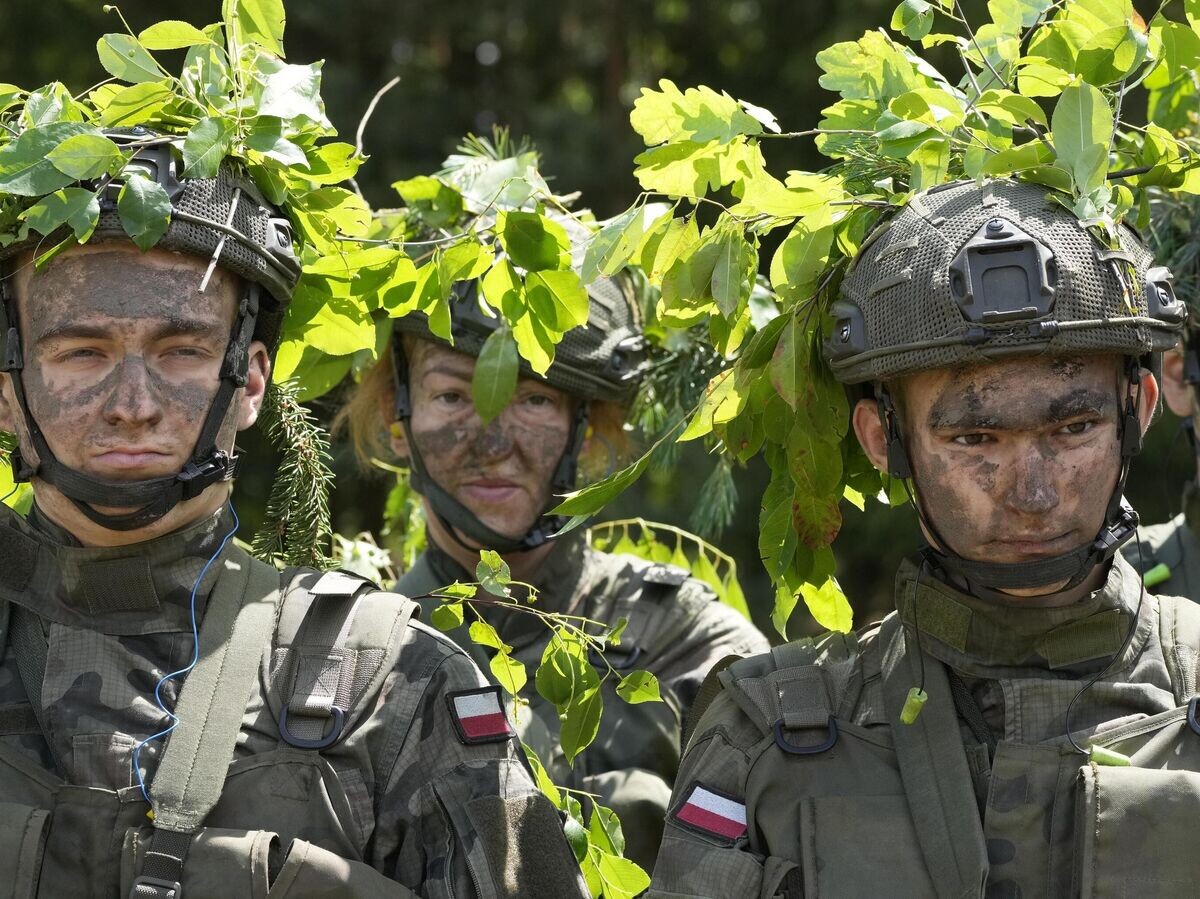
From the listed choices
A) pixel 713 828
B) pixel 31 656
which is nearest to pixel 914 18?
pixel 713 828

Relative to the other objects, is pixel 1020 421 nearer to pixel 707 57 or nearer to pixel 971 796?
pixel 971 796

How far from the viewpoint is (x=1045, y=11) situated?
12.4 feet

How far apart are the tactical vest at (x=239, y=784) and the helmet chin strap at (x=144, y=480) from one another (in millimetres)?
238

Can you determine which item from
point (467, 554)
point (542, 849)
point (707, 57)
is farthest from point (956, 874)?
point (707, 57)

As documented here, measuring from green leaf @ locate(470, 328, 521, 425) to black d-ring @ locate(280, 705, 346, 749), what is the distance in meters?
1.15

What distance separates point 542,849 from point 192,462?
1025mm

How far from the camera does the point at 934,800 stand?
3383mm

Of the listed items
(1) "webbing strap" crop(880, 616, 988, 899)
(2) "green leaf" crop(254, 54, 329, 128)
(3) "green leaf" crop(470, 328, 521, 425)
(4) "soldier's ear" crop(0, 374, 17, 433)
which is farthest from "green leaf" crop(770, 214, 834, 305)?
(4) "soldier's ear" crop(0, 374, 17, 433)

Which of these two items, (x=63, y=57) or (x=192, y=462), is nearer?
(x=192, y=462)

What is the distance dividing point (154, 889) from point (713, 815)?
1.03m

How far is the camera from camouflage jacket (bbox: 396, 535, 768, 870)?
458cm

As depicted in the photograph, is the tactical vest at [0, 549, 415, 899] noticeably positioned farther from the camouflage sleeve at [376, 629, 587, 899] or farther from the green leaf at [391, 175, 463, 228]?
the green leaf at [391, 175, 463, 228]

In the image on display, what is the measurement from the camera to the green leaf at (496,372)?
14.4 feet

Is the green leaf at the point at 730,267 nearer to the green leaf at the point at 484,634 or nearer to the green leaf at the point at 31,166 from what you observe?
the green leaf at the point at 484,634
